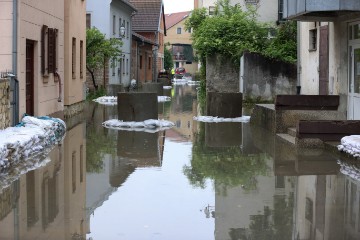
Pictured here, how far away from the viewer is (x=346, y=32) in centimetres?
1756

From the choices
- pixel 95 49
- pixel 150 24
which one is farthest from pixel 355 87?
pixel 150 24

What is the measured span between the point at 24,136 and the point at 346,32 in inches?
370

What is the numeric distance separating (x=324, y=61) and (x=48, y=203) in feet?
43.9

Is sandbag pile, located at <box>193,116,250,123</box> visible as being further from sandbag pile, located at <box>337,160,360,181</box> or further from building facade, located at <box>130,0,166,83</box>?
building facade, located at <box>130,0,166,83</box>

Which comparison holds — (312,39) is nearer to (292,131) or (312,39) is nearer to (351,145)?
(292,131)

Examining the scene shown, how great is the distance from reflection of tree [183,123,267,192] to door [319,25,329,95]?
6484 mm

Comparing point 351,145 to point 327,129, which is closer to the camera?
point 351,145

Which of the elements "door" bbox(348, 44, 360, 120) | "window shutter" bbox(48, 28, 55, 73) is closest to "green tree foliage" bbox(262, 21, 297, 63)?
"door" bbox(348, 44, 360, 120)

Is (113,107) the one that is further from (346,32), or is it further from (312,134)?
(312,134)

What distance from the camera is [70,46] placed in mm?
21234

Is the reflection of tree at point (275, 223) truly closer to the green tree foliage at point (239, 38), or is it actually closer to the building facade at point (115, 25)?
the green tree foliage at point (239, 38)

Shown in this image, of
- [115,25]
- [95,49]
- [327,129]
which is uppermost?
[115,25]

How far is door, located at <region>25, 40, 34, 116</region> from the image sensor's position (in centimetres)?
1642

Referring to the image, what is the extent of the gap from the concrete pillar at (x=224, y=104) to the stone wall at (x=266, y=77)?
8.31 m
